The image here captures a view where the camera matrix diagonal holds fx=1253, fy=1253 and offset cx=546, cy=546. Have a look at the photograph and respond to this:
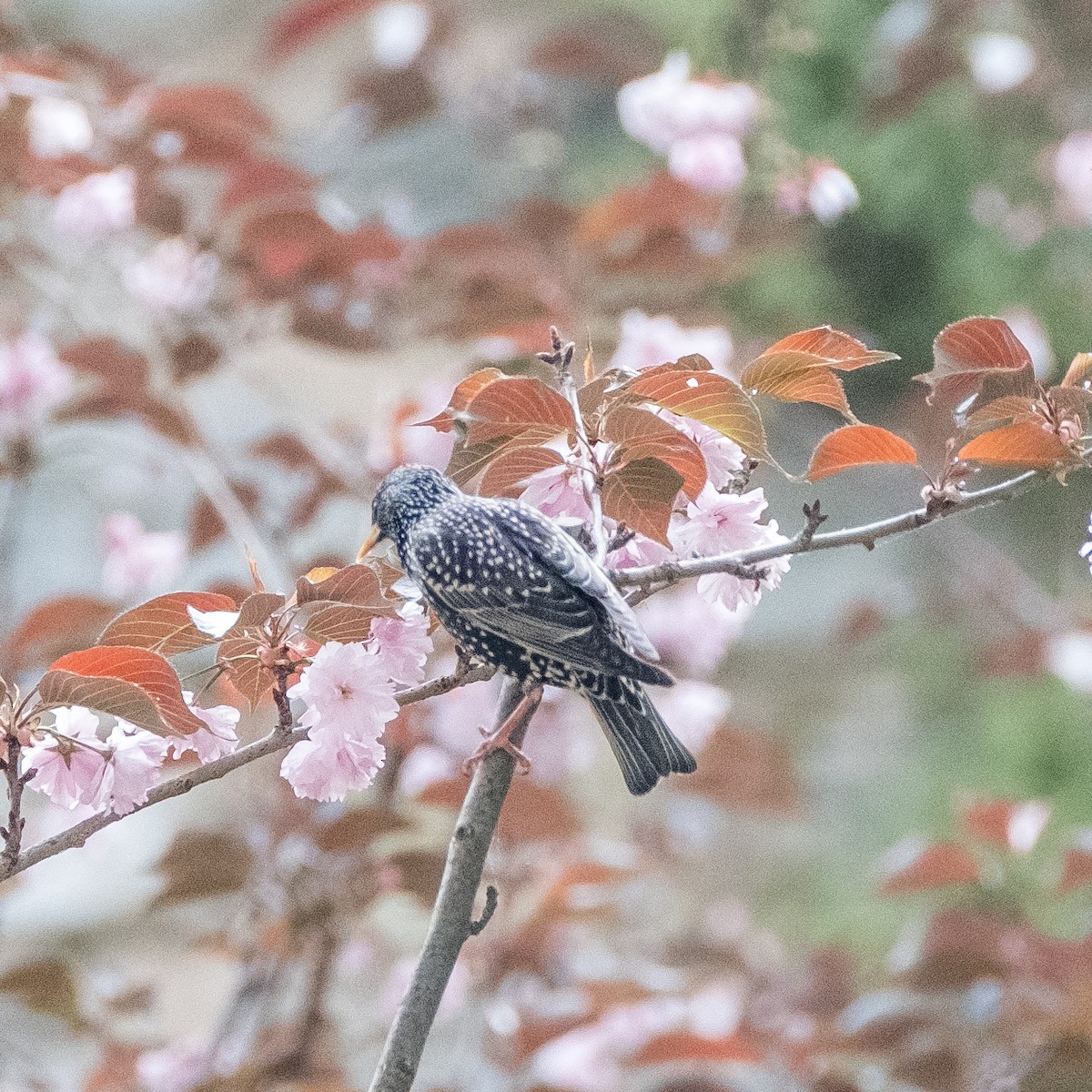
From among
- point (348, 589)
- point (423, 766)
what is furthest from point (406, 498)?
point (423, 766)

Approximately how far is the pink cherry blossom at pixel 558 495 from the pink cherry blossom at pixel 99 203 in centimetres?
99

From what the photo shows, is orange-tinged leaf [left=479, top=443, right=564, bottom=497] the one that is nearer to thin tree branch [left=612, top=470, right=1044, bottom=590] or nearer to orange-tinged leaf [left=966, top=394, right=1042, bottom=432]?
thin tree branch [left=612, top=470, right=1044, bottom=590]

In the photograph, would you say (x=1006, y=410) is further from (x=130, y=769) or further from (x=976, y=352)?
(x=130, y=769)

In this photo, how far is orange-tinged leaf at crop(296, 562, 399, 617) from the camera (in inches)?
20.3

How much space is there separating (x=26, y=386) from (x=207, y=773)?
1088 mm

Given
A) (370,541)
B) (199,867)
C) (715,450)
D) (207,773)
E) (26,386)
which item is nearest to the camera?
(207,773)

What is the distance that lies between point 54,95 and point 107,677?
101 centimetres

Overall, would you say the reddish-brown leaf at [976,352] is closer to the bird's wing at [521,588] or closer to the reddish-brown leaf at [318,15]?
the bird's wing at [521,588]

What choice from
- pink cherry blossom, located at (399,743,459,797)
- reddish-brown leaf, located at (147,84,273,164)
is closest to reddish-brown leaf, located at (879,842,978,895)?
pink cherry blossom, located at (399,743,459,797)

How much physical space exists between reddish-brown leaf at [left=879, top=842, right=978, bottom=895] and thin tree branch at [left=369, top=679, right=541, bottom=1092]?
703mm

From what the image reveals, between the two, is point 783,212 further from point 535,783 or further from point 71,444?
point 71,444

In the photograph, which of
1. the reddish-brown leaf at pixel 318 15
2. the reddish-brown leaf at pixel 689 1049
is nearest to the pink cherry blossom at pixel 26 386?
the reddish-brown leaf at pixel 318 15

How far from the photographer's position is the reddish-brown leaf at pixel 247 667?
1.78 ft

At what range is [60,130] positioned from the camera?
1519 mm
